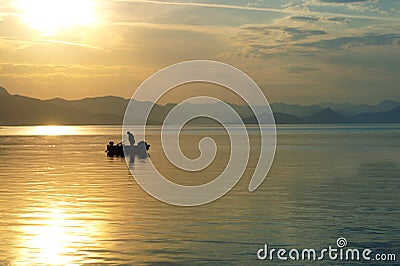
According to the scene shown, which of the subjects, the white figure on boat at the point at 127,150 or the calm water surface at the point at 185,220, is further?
the white figure on boat at the point at 127,150

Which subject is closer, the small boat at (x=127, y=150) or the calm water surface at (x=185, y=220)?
the calm water surface at (x=185, y=220)

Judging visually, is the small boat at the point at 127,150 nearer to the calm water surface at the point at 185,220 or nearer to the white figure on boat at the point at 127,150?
the white figure on boat at the point at 127,150

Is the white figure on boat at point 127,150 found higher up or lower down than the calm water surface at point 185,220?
higher up

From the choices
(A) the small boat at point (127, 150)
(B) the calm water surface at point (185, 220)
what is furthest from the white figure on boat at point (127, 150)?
(B) the calm water surface at point (185, 220)

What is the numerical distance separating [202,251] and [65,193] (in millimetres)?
18936

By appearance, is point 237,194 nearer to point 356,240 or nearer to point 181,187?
point 181,187

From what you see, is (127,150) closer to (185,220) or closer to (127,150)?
(127,150)

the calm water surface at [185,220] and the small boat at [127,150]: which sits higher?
the small boat at [127,150]

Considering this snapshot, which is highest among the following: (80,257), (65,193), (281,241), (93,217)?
(65,193)

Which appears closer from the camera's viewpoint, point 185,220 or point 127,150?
point 185,220

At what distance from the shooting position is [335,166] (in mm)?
61500

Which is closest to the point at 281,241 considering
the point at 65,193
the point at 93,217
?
the point at 93,217

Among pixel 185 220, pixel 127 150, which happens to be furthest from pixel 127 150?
pixel 185 220

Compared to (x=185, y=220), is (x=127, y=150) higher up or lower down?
higher up
